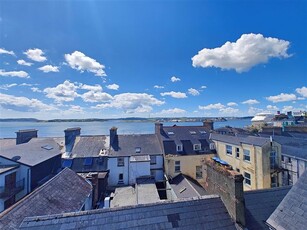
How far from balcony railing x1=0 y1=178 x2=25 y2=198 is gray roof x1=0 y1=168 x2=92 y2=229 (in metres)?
6.63

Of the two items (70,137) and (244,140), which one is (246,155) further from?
(70,137)

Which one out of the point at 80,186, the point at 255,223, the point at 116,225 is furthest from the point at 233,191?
the point at 80,186

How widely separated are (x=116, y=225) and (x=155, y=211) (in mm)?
1552

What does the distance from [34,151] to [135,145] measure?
13340 mm

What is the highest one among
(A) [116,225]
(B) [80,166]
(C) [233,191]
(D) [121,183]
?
(C) [233,191]

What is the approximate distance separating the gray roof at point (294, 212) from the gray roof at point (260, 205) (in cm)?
69

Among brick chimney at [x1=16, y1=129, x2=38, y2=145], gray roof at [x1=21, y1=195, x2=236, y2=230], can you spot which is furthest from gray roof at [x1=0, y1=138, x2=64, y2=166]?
gray roof at [x1=21, y1=195, x2=236, y2=230]

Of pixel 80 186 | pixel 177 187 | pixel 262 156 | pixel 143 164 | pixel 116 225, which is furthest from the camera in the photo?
pixel 143 164

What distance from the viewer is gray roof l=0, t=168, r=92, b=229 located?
804cm

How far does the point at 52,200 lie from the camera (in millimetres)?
10305

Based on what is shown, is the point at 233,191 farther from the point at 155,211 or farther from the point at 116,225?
the point at 116,225

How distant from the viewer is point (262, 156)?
54.6 feet

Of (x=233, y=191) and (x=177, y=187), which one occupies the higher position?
(x=233, y=191)

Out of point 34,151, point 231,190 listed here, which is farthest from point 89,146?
point 231,190
